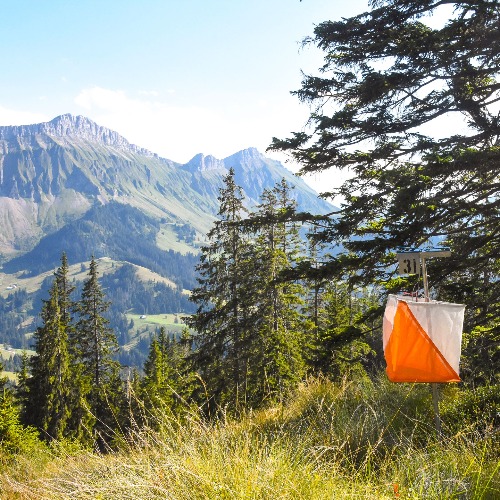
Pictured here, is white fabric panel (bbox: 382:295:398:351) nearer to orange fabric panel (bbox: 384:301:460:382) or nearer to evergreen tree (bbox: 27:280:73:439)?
orange fabric panel (bbox: 384:301:460:382)

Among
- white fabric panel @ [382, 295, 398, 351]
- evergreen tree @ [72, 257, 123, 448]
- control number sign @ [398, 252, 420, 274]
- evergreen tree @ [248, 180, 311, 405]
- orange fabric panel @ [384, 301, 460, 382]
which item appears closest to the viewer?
orange fabric panel @ [384, 301, 460, 382]

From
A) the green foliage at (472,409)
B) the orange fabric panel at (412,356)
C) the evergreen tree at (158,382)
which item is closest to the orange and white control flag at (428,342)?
the orange fabric panel at (412,356)

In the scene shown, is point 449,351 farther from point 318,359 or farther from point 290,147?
point 290,147

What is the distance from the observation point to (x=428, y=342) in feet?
13.9

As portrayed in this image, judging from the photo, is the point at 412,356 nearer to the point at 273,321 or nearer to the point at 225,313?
the point at 273,321

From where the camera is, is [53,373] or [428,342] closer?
[428,342]

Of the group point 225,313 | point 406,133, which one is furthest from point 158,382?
point 406,133

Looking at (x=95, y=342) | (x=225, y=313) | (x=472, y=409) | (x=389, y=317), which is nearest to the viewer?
(x=389, y=317)

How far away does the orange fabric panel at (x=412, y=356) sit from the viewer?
4.20m

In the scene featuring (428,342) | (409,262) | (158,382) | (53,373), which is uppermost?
(409,262)

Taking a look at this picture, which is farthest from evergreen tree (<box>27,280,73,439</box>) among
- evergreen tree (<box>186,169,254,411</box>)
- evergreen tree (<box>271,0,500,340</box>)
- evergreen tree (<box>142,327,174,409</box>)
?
evergreen tree (<box>271,0,500,340</box>)

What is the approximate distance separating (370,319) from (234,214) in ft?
53.9

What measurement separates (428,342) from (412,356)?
0.68 ft

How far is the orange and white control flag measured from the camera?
421cm
